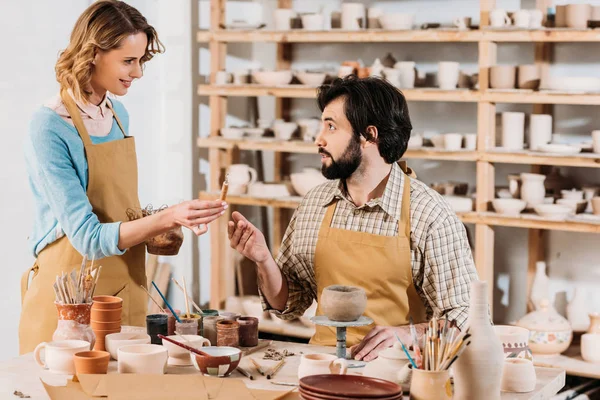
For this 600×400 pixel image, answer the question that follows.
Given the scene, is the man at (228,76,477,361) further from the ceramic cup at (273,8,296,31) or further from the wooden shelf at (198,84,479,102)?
the ceramic cup at (273,8,296,31)

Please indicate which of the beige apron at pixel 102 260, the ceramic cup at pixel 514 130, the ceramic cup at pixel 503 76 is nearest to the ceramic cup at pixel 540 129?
the ceramic cup at pixel 514 130

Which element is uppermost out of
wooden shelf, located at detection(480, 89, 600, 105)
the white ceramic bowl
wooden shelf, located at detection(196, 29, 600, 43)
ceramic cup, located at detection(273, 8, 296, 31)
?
ceramic cup, located at detection(273, 8, 296, 31)


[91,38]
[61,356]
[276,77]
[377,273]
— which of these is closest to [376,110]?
[377,273]

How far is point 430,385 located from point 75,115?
61.6 inches

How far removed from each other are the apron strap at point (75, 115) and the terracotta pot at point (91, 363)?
0.88 metres

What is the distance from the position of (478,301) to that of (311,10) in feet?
11.4

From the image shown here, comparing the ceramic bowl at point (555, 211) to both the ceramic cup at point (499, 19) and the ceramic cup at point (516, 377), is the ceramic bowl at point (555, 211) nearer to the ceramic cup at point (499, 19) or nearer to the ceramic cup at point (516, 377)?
the ceramic cup at point (499, 19)

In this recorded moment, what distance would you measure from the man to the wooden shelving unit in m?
1.40

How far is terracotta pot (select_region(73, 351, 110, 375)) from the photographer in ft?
7.72

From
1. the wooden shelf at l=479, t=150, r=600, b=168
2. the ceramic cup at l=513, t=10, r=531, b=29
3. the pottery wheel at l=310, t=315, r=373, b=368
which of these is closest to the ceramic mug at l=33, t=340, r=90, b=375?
the pottery wheel at l=310, t=315, r=373, b=368

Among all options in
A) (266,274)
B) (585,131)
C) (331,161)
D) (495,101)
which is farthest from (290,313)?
(585,131)

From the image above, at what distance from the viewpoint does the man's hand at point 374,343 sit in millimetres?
2605

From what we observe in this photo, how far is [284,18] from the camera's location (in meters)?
5.07

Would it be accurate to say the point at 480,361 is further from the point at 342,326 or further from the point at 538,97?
the point at 538,97
